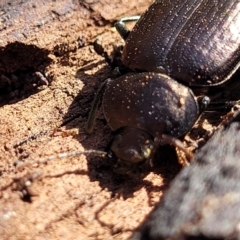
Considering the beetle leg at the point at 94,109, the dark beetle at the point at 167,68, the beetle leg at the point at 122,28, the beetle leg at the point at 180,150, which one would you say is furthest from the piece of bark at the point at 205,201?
the beetle leg at the point at 122,28

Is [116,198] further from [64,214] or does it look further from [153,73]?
[153,73]

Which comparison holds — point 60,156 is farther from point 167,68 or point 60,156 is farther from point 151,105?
point 167,68

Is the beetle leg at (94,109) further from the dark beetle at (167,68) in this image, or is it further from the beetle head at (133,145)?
the beetle head at (133,145)

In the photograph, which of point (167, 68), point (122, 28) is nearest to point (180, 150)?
point (167, 68)

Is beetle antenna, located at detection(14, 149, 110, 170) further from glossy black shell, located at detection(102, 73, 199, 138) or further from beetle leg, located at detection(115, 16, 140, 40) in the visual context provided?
beetle leg, located at detection(115, 16, 140, 40)

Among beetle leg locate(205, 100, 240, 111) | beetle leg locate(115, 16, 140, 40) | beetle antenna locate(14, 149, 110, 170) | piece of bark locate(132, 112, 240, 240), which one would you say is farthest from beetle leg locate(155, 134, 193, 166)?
beetle leg locate(115, 16, 140, 40)

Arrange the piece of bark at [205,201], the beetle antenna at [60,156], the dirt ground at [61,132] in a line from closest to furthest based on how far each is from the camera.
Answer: the piece of bark at [205,201] < the dirt ground at [61,132] < the beetle antenna at [60,156]
